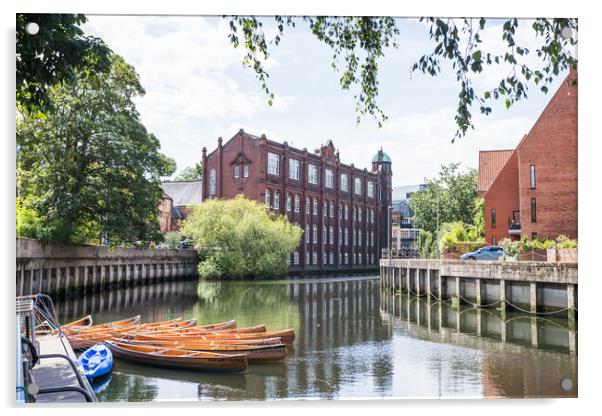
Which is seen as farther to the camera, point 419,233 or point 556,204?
point 419,233

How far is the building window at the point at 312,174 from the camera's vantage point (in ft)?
53.1

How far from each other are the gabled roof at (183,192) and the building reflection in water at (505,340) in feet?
17.3

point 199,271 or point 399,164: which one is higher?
point 399,164

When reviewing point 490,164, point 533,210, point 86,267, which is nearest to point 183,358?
point 86,267

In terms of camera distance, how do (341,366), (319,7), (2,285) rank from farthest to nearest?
(341,366)
(319,7)
(2,285)

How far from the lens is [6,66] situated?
6.52m

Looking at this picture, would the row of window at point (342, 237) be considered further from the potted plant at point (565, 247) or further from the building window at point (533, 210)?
the building window at point (533, 210)

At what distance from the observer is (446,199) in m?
10.7

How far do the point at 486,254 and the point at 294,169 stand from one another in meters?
5.89

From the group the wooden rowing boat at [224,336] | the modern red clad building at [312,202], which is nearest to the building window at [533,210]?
the wooden rowing boat at [224,336]

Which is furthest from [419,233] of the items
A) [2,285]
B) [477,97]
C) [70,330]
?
[2,285]
